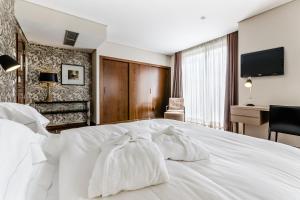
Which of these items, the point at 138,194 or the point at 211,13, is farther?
the point at 211,13

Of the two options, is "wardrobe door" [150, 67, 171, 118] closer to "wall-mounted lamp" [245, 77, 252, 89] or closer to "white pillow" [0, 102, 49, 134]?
"wall-mounted lamp" [245, 77, 252, 89]

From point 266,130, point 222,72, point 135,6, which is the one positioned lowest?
point 266,130

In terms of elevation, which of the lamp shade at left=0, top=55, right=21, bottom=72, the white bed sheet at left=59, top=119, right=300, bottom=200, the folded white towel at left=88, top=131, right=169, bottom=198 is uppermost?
the lamp shade at left=0, top=55, right=21, bottom=72

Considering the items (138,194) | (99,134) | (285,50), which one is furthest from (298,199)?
(285,50)

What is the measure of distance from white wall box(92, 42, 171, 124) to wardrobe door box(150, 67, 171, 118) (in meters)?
0.33

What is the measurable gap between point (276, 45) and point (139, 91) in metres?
3.71

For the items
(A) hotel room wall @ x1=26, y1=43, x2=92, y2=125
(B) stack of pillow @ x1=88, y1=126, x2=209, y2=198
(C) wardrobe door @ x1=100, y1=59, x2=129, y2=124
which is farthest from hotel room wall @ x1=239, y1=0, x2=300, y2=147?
(A) hotel room wall @ x1=26, y1=43, x2=92, y2=125

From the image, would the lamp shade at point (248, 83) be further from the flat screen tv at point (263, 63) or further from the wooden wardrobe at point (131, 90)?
the wooden wardrobe at point (131, 90)

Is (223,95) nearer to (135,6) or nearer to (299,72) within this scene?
(299,72)

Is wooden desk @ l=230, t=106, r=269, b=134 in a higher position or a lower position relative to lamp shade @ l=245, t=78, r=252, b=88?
lower

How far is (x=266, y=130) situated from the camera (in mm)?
3111

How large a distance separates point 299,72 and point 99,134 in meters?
3.25

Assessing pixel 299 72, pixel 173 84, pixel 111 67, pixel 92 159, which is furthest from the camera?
pixel 173 84

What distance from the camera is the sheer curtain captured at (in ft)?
14.0
